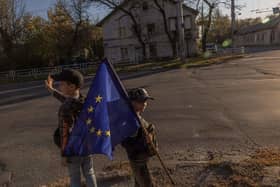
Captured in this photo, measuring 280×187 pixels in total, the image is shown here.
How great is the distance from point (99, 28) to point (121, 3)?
404 inches

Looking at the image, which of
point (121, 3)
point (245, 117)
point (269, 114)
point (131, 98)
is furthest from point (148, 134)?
point (121, 3)

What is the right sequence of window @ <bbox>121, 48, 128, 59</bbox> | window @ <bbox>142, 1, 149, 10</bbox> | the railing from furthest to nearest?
window @ <bbox>121, 48, 128, 59</bbox> → window @ <bbox>142, 1, 149, 10</bbox> → the railing

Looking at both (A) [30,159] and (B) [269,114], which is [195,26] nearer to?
(B) [269,114]

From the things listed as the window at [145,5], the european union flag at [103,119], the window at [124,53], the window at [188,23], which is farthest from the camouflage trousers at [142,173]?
the window at [124,53]

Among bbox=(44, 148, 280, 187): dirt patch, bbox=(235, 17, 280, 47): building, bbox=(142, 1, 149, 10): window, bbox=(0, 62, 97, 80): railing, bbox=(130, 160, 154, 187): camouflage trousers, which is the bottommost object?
bbox=(0, 62, 97, 80): railing

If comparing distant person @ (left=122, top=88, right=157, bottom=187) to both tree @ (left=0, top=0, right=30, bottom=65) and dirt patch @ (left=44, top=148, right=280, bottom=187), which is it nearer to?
dirt patch @ (left=44, top=148, right=280, bottom=187)

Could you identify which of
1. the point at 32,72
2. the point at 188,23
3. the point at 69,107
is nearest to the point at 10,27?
the point at 32,72

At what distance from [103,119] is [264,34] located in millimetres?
71994

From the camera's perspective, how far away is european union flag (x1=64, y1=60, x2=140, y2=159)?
2844 millimetres

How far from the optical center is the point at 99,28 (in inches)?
1748

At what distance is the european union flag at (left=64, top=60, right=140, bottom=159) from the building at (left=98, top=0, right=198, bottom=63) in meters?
34.0

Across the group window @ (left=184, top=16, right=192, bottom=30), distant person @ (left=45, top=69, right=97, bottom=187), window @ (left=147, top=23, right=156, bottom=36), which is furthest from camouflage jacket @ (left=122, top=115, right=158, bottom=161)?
window @ (left=147, top=23, right=156, bottom=36)

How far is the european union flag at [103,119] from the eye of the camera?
9.33ft

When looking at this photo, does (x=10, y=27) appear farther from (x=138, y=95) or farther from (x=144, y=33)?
(x=138, y=95)
